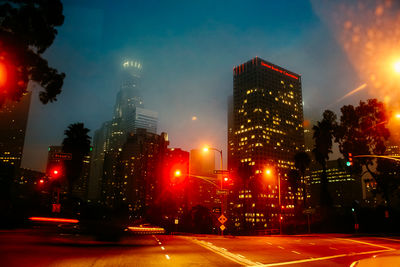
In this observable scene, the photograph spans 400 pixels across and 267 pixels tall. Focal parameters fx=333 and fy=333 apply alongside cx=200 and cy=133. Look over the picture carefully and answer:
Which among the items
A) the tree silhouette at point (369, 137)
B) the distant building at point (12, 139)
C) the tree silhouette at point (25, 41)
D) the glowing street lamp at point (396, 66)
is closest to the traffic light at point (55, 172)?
the tree silhouette at point (25, 41)

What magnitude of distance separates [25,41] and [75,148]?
43.4m

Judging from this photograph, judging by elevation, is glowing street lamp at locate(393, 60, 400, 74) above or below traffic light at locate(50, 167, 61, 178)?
above

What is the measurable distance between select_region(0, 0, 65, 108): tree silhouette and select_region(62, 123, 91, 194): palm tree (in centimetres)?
3950

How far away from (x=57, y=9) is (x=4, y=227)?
84.1 feet

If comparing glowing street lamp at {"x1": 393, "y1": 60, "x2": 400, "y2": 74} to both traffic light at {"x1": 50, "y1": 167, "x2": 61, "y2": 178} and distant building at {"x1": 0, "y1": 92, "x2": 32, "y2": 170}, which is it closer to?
traffic light at {"x1": 50, "y1": 167, "x2": 61, "y2": 178}

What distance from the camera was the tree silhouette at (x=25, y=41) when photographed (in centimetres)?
2469

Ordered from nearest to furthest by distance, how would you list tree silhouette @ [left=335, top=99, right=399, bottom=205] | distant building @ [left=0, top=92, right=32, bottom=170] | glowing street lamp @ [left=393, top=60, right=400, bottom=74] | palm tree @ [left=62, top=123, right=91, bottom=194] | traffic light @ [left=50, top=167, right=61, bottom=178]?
glowing street lamp @ [left=393, top=60, right=400, bottom=74]
traffic light @ [left=50, top=167, right=61, bottom=178]
tree silhouette @ [left=335, top=99, right=399, bottom=205]
palm tree @ [left=62, top=123, right=91, bottom=194]
distant building @ [left=0, top=92, right=32, bottom=170]

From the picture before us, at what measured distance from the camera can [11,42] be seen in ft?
81.5

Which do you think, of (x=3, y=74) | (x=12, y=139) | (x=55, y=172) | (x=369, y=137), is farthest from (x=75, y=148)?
(x=12, y=139)

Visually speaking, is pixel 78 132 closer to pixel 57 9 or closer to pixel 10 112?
pixel 57 9

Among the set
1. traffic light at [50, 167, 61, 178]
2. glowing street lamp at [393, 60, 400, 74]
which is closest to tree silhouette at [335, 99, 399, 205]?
glowing street lamp at [393, 60, 400, 74]

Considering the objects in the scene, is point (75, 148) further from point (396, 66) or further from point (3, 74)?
point (396, 66)

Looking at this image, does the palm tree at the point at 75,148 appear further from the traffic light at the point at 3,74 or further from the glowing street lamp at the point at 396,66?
the glowing street lamp at the point at 396,66

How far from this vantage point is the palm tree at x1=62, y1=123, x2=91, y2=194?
65.4 m
